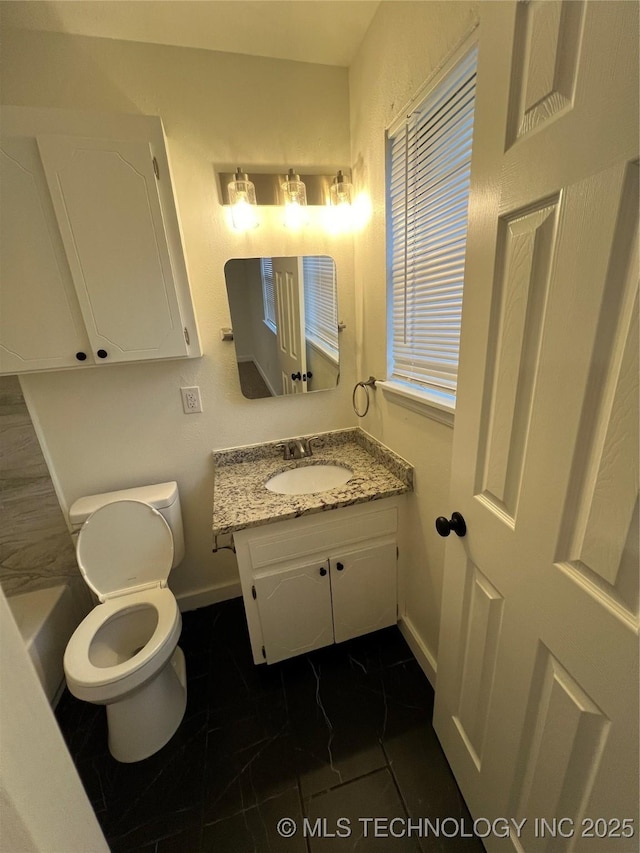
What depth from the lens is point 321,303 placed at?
1579 millimetres

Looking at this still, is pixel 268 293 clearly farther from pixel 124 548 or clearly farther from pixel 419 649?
pixel 419 649

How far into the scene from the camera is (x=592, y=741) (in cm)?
54

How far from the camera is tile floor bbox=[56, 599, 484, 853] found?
988 mm

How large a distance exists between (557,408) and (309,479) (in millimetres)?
1173

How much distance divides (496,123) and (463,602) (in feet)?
3.56

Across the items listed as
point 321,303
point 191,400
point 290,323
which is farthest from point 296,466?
point 321,303

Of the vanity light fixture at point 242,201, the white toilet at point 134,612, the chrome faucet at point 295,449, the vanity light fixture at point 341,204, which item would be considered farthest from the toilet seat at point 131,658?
the vanity light fixture at point 341,204

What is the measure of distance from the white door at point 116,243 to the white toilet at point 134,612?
0.66 m

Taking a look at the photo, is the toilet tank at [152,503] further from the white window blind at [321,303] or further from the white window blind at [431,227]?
the white window blind at [431,227]

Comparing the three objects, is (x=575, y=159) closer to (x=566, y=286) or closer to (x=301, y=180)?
(x=566, y=286)

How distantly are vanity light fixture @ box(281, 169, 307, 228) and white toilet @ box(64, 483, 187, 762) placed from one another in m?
1.34

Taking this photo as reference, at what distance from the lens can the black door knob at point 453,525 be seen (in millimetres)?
845

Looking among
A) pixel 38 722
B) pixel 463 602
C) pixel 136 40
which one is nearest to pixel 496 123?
pixel 463 602

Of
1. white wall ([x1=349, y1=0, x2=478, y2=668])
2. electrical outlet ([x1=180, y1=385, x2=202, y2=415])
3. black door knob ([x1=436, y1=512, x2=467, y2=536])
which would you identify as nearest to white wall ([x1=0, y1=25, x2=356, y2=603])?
electrical outlet ([x1=180, y1=385, x2=202, y2=415])
